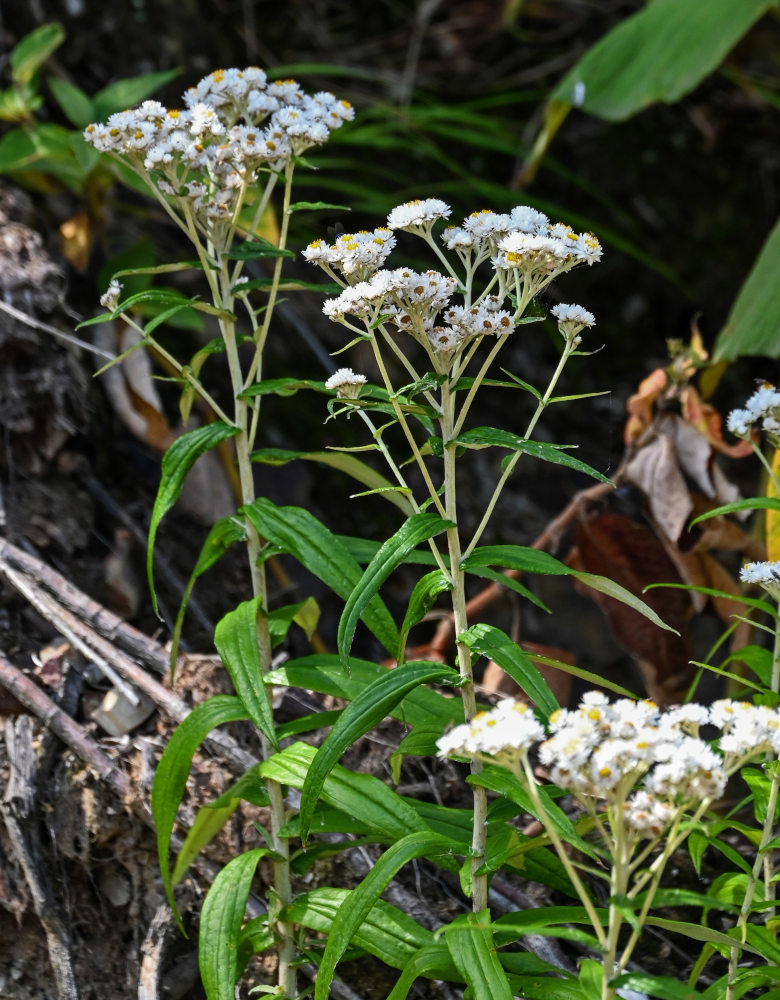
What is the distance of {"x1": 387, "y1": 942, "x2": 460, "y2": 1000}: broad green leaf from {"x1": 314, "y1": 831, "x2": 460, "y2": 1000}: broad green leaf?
0.09 meters

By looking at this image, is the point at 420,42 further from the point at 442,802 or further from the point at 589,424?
the point at 442,802

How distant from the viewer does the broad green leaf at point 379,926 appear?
145 centimetres

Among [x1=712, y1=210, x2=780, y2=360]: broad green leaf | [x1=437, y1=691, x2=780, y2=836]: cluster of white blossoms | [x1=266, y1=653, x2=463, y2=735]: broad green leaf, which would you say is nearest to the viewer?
[x1=437, y1=691, x2=780, y2=836]: cluster of white blossoms

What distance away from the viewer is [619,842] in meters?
1.10

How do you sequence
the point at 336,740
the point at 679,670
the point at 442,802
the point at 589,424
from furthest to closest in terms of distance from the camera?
the point at 589,424
the point at 679,670
the point at 442,802
the point at 336,740

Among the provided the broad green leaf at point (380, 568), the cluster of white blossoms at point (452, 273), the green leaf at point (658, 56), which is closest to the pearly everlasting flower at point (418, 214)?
the cluster of white blossoms at point (452, 273)

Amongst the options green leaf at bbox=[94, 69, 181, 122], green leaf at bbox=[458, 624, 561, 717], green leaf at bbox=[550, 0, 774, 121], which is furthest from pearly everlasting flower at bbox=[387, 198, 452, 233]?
green leaf at bbox=[550, 0, 774, 121]

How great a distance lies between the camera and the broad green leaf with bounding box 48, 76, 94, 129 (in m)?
2.88

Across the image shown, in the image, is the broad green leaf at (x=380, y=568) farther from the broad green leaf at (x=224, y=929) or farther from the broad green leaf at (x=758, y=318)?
the broad green leaf at (x=758, y=318)

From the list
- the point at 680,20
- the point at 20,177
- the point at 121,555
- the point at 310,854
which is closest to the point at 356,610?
the point at 310,854

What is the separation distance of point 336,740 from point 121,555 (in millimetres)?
1311

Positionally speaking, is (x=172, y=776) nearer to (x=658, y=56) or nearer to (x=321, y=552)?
(x=321, y=552)

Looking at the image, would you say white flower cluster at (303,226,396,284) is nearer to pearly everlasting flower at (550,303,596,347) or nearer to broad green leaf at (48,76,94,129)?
pearly everlasting flower at (550,303,596,347)

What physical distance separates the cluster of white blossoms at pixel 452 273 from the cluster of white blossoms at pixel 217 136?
0.85 feet
